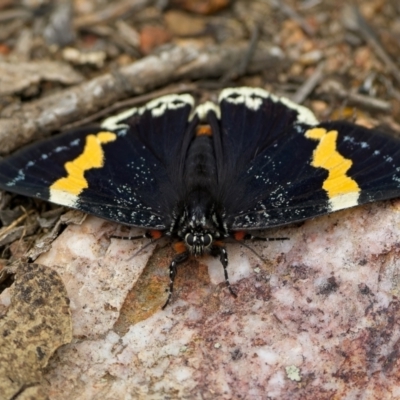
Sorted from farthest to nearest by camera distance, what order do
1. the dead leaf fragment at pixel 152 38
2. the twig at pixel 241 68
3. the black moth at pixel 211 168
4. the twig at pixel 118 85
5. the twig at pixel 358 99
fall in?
the dead leaf fragment at pixel 152 38, the twig at pixel 241 68, the twig at pixel 358 99, the twig at pixel 118 85, the black moth at pixel 211 168

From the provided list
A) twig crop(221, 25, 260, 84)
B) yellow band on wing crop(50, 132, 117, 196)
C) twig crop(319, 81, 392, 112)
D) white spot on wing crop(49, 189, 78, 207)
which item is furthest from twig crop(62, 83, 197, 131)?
twig crop(319, 81, 392, 112)

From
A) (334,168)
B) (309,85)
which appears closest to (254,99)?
(334,168)

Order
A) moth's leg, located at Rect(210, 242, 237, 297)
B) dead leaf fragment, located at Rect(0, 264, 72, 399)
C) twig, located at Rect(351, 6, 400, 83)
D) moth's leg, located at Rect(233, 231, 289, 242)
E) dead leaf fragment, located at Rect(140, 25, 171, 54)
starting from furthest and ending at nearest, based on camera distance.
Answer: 1. dead leaf fragment, located at Rect(140, 25, 171, 54)
2. twig, located at Rect(351, 6, 400, 83)
3. moth's leg, located at Rect(233, 231, 289, 242)
4. moth's leg, located at Rect(210, 242, 237, 297)
5. dead leaf fragment, located at Rect(0, 264, 72, 399)

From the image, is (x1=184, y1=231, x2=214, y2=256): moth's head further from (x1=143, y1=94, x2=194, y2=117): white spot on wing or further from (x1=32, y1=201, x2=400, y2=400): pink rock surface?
(x1=143, y1=94, x2=194, y2=117): white spot on wing

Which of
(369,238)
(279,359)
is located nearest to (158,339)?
(279,359)

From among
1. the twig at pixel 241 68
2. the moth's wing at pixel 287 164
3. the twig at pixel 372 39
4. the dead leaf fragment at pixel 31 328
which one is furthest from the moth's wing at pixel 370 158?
the dead leaf fragment at pixel 31 328

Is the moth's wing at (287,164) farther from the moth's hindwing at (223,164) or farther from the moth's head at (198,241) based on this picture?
the moth's head at (198,241)

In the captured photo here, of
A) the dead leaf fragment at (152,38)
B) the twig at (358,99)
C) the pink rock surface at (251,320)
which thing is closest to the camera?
the pink rock surface at (251,320)

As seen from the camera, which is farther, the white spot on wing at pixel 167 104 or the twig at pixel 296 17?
the twig at pixel 296 17
